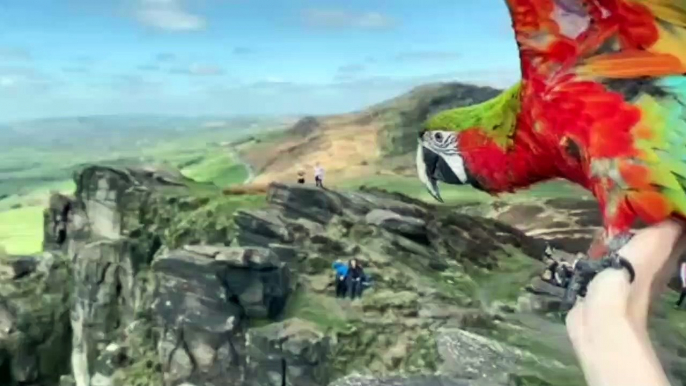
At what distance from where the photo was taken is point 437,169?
8.93ft

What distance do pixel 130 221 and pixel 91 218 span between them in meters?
0.27

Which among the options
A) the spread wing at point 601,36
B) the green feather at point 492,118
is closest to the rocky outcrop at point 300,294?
the green feather at point 492,118

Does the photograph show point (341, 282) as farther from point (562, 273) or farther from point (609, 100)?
point (609, 100)

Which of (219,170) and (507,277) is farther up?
(219,170)

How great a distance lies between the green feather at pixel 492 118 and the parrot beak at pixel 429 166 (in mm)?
84

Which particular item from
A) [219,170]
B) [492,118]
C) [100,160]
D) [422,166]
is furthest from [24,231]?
[492,118]

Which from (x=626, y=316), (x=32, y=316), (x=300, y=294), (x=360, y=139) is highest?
(x=360, y=139)

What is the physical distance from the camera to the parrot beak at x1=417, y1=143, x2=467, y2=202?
2.67m

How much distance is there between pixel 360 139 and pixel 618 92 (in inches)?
53.9

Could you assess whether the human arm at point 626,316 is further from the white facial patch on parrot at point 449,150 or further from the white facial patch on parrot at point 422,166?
the white facial patch on parrot at point 422,166

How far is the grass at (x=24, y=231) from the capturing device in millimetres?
3680

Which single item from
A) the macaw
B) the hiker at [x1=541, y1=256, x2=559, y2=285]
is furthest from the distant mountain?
the macaw

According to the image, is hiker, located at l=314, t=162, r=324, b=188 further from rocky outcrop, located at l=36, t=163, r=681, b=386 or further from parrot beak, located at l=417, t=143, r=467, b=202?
parrot beak, located at l=417, t=143, r=467, b=202

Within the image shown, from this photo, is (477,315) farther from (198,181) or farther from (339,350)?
(198,181)
